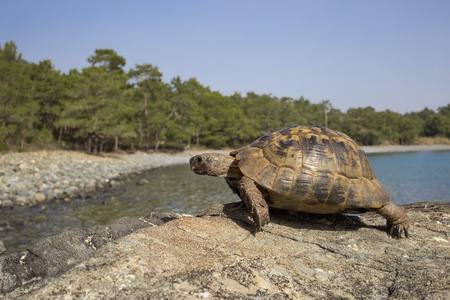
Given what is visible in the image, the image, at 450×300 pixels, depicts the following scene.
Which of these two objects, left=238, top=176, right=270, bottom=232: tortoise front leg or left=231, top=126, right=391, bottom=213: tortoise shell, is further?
left=231, top=126, right=391, bottom=213: tortoise shell

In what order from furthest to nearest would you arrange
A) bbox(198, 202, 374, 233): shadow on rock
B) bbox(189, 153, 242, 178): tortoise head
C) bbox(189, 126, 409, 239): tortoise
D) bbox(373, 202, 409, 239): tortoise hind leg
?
bbox(189, 153, 242, 178): tortoise head → bbox(198, 202, 374, 233): shadow on rock → bbox(373, 202, 409, 239): tortoise hind leg → bbox(189, 126, 409, 239): tortoise

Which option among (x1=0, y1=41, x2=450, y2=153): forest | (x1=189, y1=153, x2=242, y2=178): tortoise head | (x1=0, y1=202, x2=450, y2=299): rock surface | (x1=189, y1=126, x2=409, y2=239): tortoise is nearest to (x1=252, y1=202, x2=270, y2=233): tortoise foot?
(x1=189, y1=126, x2=409, y2=239): tortoise

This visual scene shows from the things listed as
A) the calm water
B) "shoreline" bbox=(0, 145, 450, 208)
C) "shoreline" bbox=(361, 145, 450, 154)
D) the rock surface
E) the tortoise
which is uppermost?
the tortoise

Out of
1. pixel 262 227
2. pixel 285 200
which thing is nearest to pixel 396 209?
pixel 285 200

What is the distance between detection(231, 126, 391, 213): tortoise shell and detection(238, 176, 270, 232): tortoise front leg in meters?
0.11

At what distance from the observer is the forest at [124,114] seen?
95.1 ft

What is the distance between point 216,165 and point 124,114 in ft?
118

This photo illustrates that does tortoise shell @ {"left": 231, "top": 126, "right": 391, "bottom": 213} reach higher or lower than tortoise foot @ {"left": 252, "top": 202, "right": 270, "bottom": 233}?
higher

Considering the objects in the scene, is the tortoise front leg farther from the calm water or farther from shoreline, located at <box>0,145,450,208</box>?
shoreline, located at <box>0,145,450,208</box>

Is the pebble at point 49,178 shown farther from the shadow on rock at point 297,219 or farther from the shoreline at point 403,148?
the shoreline at point 403,148

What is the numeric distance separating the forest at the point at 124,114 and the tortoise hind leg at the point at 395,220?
28449mm

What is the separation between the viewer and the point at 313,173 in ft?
12.5

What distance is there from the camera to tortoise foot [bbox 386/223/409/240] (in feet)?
12.9

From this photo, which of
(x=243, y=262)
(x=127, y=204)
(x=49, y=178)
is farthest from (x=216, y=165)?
(x=49, y=178)
